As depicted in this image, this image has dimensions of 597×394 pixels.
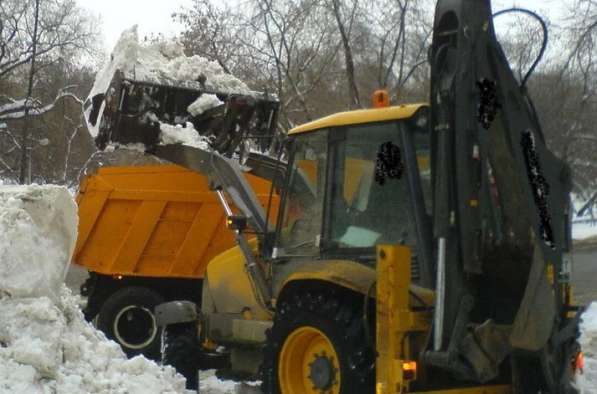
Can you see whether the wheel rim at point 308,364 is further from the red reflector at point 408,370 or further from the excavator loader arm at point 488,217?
the excavator loader arm at point 488,217

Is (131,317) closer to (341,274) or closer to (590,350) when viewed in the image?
(590,350)

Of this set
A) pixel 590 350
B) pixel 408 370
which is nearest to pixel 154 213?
pixel 590 350

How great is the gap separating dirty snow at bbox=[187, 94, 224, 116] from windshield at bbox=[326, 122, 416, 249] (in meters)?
4.08

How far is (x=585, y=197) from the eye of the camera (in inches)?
1612

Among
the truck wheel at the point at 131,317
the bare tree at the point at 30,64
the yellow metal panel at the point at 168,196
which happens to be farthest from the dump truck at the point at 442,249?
the bare tree at the point at 30,64

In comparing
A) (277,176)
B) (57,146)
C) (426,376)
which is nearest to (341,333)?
(426,376)

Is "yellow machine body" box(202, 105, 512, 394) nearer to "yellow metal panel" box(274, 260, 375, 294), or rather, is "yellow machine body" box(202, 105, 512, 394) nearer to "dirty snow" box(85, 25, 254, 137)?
"yellow metal panel" box(274, 260, 375, 294)

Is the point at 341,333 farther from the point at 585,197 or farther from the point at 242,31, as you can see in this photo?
the point at 585,197

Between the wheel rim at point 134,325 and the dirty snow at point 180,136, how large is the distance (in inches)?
86.4

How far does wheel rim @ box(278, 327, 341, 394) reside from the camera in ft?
19.4


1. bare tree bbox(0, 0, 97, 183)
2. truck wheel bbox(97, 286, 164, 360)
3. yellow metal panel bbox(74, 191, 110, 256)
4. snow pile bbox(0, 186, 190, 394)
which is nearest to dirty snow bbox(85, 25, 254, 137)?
yellow metal panel bbox(74, 191, 110, 256)

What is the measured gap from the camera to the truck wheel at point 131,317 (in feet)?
34.5

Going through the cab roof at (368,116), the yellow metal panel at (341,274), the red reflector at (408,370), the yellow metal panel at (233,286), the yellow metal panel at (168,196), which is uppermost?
the cab roof at (368,116)

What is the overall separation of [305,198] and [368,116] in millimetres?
960
